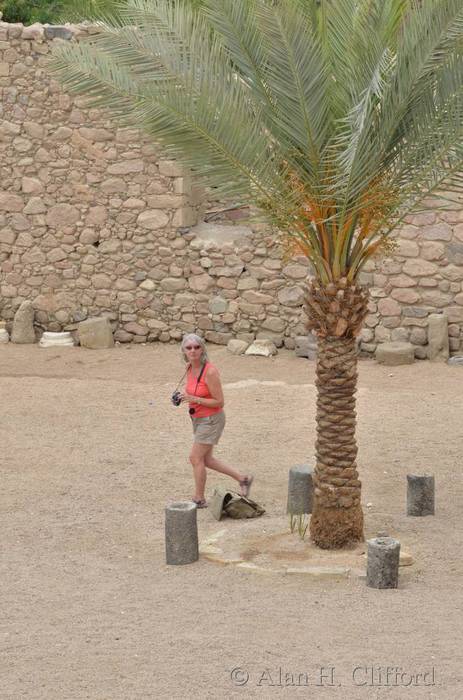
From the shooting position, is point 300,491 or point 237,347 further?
point 237,347

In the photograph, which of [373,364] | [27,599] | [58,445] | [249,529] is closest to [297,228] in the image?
[249,529]

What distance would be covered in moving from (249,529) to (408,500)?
1274mm

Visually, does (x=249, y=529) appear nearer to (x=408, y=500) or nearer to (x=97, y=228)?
(x=408, y=500)

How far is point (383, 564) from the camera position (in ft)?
26.1

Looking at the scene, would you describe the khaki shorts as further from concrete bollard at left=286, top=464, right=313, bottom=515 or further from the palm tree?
the palm tree

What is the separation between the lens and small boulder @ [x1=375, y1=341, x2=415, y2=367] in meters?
14.3

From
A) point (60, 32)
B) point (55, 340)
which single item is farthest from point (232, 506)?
point (60, 32)

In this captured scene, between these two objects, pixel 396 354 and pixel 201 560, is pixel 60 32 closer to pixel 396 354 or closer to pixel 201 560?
pixel 396 354

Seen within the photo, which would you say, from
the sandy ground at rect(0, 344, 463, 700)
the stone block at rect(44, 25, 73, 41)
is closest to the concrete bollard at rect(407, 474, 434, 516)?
Answer: the sandy ground at rect(0, 344, 463, 700)

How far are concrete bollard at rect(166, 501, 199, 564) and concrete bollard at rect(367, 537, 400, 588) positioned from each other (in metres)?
1.27

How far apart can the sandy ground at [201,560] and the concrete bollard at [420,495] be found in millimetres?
113

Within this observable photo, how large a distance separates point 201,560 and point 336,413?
4.48 ft

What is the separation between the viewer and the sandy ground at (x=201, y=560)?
22.3 feet

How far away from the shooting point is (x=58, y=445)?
1168 centimetres
